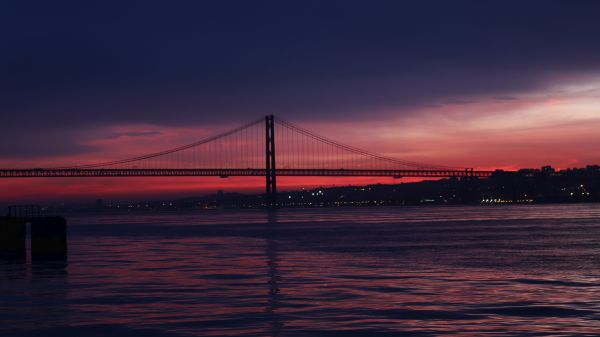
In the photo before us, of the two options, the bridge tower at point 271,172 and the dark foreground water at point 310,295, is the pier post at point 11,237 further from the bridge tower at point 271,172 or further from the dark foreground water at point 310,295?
the bridge tower at point 271,172

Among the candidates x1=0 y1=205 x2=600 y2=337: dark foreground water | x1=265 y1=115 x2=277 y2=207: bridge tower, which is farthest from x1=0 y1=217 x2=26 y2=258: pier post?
x1=265 y1=115 x2=277 y2=207: bridge tower

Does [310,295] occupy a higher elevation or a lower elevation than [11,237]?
lower

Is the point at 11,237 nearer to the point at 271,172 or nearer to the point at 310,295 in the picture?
the point at 310,295

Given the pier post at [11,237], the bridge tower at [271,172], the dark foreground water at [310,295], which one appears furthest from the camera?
the bridge tower at [271,172]

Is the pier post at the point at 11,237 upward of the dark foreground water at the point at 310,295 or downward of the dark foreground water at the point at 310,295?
upward

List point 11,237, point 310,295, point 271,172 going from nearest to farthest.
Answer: point 310,295 < point 11,237 < point 271,172

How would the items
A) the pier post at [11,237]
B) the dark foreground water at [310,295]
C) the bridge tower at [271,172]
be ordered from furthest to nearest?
the bridge tower at [271,172], the pier post at [11,237], the dark foreground water at [310,295]

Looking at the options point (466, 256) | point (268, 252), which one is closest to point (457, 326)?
point (466, 256)

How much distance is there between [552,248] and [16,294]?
71.4 feet

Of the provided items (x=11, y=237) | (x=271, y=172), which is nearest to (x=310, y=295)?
(x=11, y=237)

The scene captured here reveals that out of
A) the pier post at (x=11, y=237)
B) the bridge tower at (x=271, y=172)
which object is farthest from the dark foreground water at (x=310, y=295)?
the bridge tower at (x=271, y=172)

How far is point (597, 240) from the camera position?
3856 cm

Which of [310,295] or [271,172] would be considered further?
[271,172]

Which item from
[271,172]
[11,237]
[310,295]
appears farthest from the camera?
[271,172]
